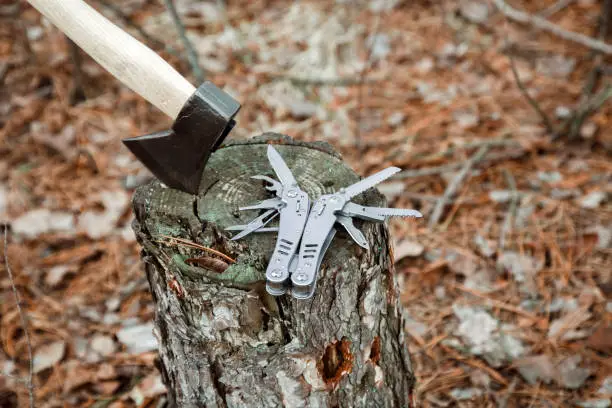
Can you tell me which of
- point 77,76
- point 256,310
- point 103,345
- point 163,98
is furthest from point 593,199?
point 77,76

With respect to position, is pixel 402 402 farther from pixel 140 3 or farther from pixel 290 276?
pixel 140 3

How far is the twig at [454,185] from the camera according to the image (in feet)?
12.8

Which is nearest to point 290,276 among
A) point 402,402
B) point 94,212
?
point 402,402

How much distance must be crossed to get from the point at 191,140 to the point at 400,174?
2.10 meters

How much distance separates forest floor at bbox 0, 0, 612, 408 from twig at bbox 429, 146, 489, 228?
1cm

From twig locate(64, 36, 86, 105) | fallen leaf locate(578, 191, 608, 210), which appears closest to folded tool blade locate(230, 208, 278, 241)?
fallen leaf locate(578, 191, 608, 210)

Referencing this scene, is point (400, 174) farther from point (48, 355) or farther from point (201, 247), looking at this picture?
point (48, 355)

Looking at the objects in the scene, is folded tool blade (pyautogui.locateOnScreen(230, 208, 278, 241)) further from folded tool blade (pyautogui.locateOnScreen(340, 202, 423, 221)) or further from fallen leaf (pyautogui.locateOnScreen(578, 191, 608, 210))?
fallen leaf (pyautogui.locateOnScreen(578, 191, 608, 210))

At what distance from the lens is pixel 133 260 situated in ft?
12.6

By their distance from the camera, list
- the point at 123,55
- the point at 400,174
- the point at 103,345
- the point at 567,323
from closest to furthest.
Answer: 1. the point at 123,55
2. the point at 567,323
3. the point at 103,345
4. the point at 400,174

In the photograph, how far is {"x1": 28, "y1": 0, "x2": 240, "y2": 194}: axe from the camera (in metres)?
2.33

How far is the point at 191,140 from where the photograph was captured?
238 cm

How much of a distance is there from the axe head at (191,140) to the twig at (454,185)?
1.92 meters

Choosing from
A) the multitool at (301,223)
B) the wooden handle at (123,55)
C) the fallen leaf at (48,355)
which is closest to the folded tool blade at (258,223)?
the multitool at (301,223)
